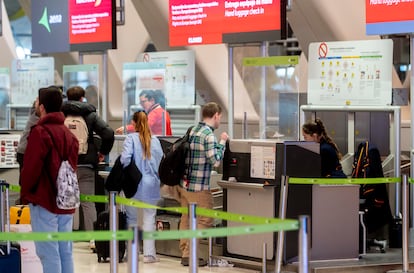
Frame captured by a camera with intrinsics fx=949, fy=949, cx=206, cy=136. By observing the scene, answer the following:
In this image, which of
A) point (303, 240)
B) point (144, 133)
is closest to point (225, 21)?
point (144, 133)

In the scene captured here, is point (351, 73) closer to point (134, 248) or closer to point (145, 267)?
point (145, 267)

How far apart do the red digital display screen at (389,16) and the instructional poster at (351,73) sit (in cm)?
23

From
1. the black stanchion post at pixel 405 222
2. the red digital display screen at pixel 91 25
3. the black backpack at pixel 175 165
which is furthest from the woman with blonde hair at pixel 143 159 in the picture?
the red digital display screen at pixel 91 25

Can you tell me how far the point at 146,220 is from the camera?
9125 mm

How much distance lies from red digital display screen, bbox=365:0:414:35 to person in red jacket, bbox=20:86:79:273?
13.0 feet

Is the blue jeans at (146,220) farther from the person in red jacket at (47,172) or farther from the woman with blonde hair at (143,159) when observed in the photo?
the person in red jacket at (47,172)

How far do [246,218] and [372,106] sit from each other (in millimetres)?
3955

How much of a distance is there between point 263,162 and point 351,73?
6.41 feet

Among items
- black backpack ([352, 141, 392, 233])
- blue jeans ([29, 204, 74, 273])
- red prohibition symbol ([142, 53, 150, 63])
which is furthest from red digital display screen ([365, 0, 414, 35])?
blue jeans ([29, 204, 74, 273])

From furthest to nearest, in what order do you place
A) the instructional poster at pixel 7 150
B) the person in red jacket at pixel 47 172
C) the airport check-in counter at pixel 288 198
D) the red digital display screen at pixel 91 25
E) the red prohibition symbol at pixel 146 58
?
the red prohibition symbol at pixel 146 58 < the red digital display screen at pixel 91 25 < the instructional poster at pixel 7 150 < the airport check-in counter at pixel 288 198 < the person in red jacket at pixel 47 172

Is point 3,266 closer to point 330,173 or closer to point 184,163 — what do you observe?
point 184,163

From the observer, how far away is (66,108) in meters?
9.54

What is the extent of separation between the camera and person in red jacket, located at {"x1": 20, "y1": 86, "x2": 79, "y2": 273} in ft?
21.2

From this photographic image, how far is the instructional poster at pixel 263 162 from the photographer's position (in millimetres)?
8453
